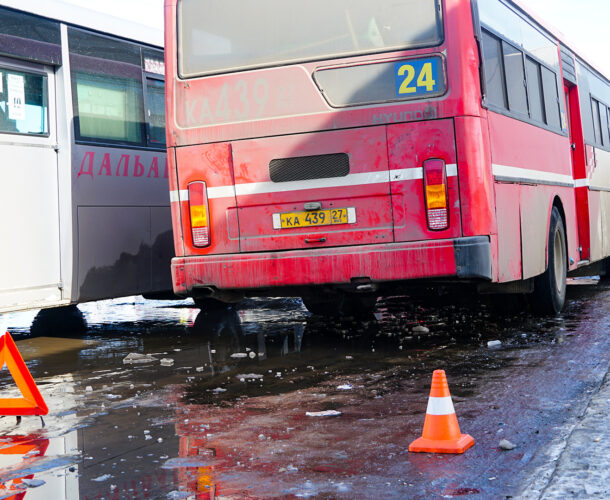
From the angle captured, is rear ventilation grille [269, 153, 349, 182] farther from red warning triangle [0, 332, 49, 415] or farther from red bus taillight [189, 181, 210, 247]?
red warning triangle [0, 332, 49, 415]

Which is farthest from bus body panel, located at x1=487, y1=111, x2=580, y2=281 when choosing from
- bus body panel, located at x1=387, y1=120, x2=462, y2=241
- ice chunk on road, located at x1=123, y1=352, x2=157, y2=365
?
ice chunk on road, located at x1=123, y1=352, x2=157, y2=365

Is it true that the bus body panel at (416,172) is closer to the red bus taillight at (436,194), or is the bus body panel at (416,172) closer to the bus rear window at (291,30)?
the red bus taillight at (436,194)

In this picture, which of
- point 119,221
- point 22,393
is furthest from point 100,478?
point 119,221

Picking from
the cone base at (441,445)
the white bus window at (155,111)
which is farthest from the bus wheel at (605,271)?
the cone base at (441,445)

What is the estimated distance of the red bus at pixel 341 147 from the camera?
7832mm

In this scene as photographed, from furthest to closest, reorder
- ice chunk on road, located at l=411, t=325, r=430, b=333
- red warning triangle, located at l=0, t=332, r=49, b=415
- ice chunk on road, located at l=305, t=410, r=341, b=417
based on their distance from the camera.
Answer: ice chunk on road, located at l=411, t=325, r=430, b=333, red warning triangle, located at l=0, t=332, r=49, b=415, ice chunk on road, located at l=305, t=410, r=341, b=417

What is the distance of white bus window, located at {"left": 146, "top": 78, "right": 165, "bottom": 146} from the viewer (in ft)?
36.2

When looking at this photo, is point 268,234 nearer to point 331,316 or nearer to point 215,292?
point 215,292

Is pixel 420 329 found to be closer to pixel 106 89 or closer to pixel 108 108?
pixel 108 108

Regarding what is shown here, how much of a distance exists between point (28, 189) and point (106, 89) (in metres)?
1.65

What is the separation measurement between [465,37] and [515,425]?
3708mm

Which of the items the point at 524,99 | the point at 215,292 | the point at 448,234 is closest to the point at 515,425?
the point at 448,234

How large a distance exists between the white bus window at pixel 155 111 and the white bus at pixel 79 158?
0.01 m

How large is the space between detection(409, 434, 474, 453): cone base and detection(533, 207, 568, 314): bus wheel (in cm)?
566
